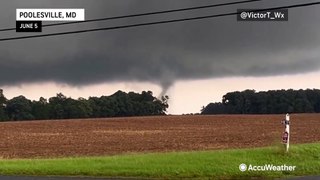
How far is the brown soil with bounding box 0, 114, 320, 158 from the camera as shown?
63.3 ft

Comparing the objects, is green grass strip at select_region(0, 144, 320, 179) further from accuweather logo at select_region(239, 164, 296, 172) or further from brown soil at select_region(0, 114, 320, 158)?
brown soil at select_region(0, 114, 320, 158)

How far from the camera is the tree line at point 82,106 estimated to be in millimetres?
15845

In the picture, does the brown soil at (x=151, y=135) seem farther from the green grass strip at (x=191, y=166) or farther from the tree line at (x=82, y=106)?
the green grass strip at (x=191, y=166)

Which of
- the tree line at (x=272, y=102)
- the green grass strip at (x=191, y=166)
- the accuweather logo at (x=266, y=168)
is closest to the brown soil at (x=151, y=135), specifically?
the tree line at (x=272, y=102)

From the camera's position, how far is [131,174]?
41.9 ft

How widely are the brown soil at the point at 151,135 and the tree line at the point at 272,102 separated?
83 centimetres

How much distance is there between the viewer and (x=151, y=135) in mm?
24125

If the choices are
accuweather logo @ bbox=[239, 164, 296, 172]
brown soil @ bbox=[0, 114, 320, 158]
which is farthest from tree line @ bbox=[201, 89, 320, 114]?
accuweather logo @ bbox=[239, 164, 296, 172]

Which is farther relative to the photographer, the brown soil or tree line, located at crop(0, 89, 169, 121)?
the brown soil

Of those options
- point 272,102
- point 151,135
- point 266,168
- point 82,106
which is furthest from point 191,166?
point 151,135

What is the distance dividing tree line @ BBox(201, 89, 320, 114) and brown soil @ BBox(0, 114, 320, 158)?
0.83 meters

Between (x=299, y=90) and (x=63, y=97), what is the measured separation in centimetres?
675

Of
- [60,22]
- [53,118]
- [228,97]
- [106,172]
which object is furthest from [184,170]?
[53,118]

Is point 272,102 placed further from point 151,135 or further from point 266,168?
point 151,135
